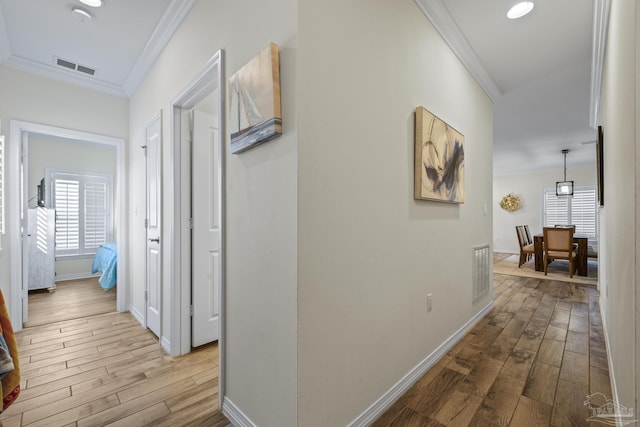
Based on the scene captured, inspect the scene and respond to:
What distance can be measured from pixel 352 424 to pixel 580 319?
2.93 m

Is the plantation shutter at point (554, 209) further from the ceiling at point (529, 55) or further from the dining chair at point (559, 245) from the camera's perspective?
the ceiling at point (529, 55)

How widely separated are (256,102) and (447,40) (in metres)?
1.83

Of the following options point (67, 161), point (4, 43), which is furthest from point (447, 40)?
point (67, 161)

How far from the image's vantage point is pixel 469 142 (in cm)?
259

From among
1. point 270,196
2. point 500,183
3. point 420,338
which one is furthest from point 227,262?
point 500,183

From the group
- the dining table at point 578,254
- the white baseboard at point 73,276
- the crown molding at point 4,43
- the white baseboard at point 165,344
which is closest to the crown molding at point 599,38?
the dining table at point 578,254

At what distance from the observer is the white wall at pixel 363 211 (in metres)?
1.15

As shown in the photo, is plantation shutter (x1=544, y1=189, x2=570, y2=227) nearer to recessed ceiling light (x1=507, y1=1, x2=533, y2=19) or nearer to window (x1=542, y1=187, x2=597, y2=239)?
window (x1=542, y1=187, x2=597, y2=239)

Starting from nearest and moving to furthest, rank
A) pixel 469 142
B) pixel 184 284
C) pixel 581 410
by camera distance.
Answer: pixel 581 410
pixel 184 284
pixel 469 142

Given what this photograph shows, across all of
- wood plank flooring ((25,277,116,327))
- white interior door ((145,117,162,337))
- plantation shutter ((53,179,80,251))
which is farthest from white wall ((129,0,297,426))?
plantation shutter ((53,179,80,251))

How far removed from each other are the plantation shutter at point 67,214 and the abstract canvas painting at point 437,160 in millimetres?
5992

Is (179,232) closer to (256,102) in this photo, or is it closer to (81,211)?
(256,102)

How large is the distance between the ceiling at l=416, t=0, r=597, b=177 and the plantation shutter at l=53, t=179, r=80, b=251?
6073mm

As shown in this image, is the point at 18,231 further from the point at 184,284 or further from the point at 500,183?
the point at 500,183
